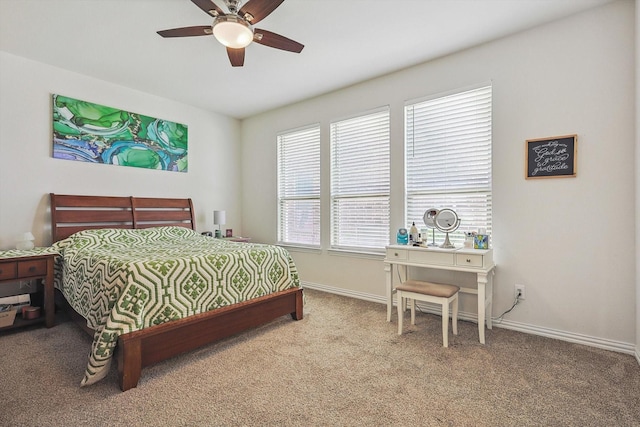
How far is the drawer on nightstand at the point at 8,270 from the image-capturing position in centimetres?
269

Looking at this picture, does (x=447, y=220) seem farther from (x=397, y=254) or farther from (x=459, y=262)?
(x=397, y=254)

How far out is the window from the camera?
447 cm

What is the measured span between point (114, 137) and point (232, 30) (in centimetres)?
270

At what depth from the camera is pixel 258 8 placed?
6.89 ft

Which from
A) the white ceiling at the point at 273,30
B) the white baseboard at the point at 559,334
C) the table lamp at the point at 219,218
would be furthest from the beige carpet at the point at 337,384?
the white ceiling at the point at 273,30

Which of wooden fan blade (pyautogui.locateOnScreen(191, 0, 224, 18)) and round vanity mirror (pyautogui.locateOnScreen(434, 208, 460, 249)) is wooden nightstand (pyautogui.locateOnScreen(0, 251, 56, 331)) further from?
round vanity mirror (pyautogui.locateOnScreen(434, 208, 460, 249))

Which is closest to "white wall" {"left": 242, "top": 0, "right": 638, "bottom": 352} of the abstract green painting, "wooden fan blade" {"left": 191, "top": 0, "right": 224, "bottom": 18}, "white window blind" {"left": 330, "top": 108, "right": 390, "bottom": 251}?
"white window blind" {"left": 330, "top": 108, "right": 390, "bottom": 251}

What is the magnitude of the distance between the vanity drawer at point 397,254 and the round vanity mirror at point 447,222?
Result: 14.5 inches

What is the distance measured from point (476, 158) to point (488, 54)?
0.99 metres

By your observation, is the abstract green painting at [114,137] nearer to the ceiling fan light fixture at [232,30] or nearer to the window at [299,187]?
the window at [299,187]

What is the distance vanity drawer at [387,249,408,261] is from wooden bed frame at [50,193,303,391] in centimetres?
Answer: 99

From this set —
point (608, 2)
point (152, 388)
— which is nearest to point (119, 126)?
point (152, 388)

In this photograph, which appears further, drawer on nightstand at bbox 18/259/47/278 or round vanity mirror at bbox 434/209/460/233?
round vanity mirror at bbox 434/209/460/233

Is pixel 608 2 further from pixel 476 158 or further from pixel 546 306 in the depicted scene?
pixel 546 306
